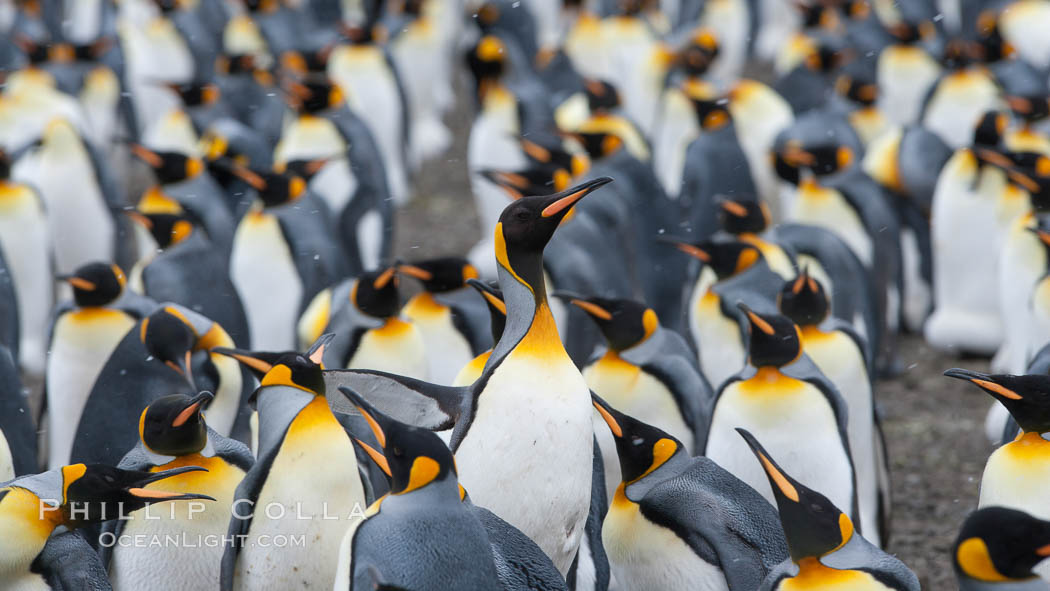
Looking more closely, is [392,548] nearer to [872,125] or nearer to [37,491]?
[37,491]

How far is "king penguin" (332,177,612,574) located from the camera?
114 inches

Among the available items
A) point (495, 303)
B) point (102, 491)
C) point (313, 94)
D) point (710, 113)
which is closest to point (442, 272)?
point (495, 303)

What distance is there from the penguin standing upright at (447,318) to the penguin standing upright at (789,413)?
4.04 ft

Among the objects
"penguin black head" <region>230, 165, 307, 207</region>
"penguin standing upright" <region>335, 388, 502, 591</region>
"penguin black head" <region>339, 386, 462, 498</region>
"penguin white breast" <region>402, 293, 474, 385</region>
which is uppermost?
"penguin black head" <region>339, 386, 462, 498</region>

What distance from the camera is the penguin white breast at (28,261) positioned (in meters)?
6.17

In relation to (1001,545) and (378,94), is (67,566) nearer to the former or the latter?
(1001,545)

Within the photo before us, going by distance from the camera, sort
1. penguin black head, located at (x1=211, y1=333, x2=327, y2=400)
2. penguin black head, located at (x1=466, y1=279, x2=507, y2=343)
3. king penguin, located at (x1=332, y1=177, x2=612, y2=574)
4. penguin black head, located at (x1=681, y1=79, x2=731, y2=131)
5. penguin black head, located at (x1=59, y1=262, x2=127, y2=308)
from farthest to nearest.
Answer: penguin black head, located at (x1=681, y1=79, x2=731, y2=131) < penguin black head, located at (x1=59, y1=262, x2=127, y2=308) < penguin black head, located at (x1=466, y1=279, x2=507, y2=343) < penguin black head, located at (x1=211, y1=333, x2=327, y2=400) < king penguin, located at (x1=332, y1=177, x2=612, y2=574)

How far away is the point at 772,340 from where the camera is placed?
3660mm

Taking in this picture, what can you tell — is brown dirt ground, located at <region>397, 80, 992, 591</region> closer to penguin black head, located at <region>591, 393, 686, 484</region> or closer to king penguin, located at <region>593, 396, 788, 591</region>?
king penguin, located at <region>593, 396, 788, 591</region>

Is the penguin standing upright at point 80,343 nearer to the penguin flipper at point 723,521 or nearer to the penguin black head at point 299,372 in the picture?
the penguin black head at point 299,372

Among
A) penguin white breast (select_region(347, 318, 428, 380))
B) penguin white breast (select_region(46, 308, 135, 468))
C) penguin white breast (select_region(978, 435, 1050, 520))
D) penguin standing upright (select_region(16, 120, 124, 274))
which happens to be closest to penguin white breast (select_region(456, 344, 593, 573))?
penguin white breast (select_region(978, 435, 1050, 520))

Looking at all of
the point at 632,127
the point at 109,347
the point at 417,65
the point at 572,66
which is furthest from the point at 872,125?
the point at 109,347

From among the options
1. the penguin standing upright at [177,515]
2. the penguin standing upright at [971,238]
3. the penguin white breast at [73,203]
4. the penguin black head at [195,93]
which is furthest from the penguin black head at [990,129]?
the penguin black head at [195,93]

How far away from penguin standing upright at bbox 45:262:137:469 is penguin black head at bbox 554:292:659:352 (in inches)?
69.6
